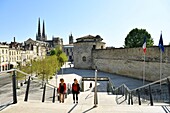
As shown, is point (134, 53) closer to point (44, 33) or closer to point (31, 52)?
point (31, 52)

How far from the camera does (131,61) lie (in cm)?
2942

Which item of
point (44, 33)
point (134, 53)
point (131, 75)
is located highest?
→ point (44, 33)

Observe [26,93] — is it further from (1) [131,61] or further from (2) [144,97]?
(1) [131,61]

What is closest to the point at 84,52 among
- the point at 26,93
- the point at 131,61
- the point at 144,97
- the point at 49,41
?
the point at 131,61

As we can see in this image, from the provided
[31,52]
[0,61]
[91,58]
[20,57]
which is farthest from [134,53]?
[31,52]

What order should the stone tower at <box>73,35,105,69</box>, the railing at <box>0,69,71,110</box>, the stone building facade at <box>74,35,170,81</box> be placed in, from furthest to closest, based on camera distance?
the stone tower at <box>73,35,105,69</box> → the stone building facade at <box>74,35,170,81</box> → the railing at <box>0,69,71,110</box>

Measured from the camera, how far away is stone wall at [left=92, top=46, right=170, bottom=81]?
75.4 ft

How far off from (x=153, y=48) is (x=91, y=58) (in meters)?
22.4

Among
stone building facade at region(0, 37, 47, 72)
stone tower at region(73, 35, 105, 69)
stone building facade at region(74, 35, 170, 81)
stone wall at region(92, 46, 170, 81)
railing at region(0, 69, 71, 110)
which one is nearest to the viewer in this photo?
railing at region(0, 69, 71, 110)

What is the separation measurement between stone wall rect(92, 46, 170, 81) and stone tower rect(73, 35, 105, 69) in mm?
1260

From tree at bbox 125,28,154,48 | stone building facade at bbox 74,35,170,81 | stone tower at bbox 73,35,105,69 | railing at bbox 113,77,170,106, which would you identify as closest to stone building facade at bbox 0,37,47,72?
stone tower at bbox 73,35,105,69

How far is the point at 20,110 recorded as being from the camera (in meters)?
4.14

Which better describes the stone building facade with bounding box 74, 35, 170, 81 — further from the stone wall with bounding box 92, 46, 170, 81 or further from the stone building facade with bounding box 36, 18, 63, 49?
the stone building facade with bounding box 36, 18, 63, 49

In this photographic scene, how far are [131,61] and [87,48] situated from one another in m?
17.5
